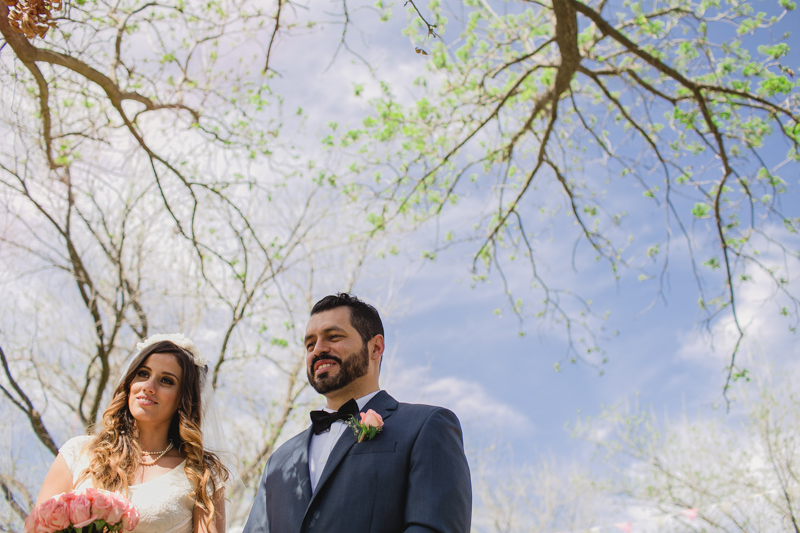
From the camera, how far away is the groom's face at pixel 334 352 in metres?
2.38

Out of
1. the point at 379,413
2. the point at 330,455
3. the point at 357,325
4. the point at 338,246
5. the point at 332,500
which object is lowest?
the point at 332,500

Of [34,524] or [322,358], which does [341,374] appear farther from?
[34,524]

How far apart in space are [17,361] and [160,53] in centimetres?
508

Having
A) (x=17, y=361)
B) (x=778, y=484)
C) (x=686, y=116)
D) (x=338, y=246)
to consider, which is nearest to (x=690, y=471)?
(x=778, y=484)

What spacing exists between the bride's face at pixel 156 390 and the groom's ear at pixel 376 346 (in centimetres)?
117

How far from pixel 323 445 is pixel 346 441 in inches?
6.9

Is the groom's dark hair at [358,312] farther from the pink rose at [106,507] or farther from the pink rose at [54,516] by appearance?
the pink rose at [54,516]

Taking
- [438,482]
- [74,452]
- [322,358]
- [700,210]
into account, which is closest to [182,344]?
[74,452]

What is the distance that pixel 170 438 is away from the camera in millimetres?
3051

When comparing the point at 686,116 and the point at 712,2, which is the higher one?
the point at 712,2

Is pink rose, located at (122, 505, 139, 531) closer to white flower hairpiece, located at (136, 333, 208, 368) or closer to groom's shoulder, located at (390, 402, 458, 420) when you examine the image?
groom's shoulder, located at (390, 402, 458, 420)

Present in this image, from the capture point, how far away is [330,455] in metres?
2.14

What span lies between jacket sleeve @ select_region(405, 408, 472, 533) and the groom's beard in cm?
40

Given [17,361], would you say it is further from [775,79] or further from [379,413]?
[775,79]
